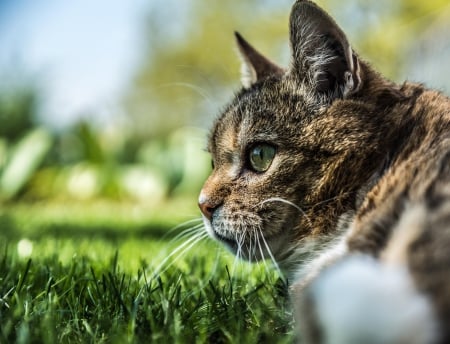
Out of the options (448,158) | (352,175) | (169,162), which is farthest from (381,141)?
(169,162)

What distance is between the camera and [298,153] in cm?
194

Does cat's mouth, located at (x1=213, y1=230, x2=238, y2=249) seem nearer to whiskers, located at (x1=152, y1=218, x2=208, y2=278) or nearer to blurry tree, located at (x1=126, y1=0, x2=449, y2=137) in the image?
whiskers, located at (x1=152, y1=218, x2=208, y2=278)

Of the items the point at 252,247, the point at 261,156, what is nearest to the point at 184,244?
the point at 252,247

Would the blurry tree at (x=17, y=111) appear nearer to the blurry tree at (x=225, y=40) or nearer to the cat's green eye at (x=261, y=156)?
the blurry tree at (x=225, y=40)

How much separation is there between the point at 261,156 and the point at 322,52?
1.38ft

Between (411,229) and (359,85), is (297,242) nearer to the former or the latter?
(359,85)

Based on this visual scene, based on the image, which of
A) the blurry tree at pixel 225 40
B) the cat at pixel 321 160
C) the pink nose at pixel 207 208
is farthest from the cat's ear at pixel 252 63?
the blurry tree at pixel 225 40

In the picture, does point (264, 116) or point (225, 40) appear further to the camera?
point (225, 40)

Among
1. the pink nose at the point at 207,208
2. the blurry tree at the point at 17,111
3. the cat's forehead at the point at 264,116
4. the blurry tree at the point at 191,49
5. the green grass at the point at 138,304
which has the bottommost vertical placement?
the green grass at the point at 138,304

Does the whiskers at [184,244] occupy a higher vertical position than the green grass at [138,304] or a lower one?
higher

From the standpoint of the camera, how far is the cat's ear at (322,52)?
6.42ft

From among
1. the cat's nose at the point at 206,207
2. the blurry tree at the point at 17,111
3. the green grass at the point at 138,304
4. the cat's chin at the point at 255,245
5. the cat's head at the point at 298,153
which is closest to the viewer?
the green grass at the point at 138,304

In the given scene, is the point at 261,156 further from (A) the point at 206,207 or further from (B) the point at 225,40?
(B) the point at 225,40

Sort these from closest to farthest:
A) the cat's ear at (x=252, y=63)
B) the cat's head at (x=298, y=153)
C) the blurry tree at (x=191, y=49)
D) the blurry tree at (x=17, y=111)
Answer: the cat's head at (x=298, y=153) → the cat's ear at (x=252, y=63) → the blurry tree at (x=17, y=111) → the blurry tree at (x=191, y=49)
